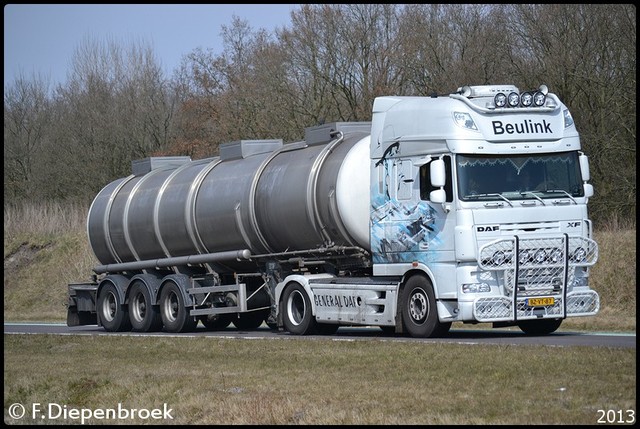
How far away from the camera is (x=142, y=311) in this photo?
91.1ft

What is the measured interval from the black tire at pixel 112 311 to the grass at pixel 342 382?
7.35m

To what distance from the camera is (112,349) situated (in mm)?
21547

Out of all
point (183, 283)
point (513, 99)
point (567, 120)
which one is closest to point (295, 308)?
point (183, 283)

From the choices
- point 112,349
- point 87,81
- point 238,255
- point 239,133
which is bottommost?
point 112,349

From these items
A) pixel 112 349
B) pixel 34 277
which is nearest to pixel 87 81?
pixel 34 277

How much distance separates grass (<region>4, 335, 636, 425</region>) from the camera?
11.8 meters

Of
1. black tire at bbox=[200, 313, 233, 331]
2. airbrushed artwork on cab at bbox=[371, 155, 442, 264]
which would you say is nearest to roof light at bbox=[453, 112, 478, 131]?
airbrushed artwork on cab at bbox=[371, 155, 442, 264]

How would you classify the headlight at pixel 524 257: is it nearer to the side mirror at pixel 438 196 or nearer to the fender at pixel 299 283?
the side mirror at pixel 438 196

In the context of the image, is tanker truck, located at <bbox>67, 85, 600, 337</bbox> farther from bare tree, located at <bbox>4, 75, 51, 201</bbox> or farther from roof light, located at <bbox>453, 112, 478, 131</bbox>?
bare tree, located at <bbox>4, 75, 51, 201</bbox>

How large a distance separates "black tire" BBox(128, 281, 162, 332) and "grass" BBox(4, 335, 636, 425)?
636cm

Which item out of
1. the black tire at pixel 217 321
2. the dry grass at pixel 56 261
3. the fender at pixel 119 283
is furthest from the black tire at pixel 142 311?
the dry grass at pixel 56 261

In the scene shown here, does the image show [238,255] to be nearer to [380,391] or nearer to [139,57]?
[380,391]

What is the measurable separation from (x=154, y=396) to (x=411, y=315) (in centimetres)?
745

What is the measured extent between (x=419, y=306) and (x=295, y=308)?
3.84 m
